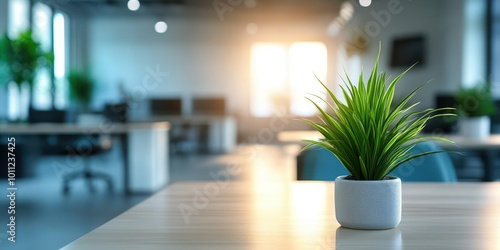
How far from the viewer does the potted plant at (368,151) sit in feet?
3.76

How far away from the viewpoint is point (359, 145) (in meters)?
1.18

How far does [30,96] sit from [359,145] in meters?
10.3

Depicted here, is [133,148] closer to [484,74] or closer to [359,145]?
[359,145]

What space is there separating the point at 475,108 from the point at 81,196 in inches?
156

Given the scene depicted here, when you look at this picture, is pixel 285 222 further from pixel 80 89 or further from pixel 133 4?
pixel 80 89

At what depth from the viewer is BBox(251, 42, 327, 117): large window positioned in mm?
13828

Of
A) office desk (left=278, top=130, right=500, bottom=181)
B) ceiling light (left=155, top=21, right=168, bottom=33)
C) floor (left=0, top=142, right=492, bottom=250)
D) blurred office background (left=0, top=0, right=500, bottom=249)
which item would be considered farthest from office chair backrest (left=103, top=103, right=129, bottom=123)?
ceiling light (left=155, top=21, right=168, bottom=33)

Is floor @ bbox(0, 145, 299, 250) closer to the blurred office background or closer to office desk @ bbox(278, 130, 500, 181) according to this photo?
the blurred office background

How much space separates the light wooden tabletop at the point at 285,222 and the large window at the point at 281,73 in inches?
479

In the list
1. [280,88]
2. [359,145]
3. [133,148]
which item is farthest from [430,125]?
[280,88]

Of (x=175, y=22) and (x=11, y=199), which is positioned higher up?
(x=175, y=22)

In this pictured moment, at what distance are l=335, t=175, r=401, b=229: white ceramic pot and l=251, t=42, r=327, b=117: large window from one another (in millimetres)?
12623

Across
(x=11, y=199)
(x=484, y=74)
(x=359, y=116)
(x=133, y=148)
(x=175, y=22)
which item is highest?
(x=175, y=22)

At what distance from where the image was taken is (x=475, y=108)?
3.81 meters
